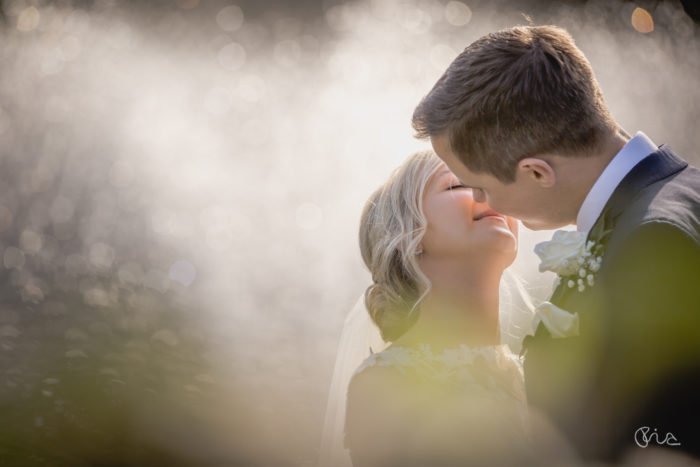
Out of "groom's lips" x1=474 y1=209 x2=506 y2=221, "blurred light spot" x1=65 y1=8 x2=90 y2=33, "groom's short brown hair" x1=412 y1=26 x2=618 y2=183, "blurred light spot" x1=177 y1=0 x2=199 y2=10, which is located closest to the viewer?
"groom's short brown hair" x1=412 y1=26 x2=618 y2=183

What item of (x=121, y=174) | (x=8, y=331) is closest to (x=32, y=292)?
(x=8, y=331)

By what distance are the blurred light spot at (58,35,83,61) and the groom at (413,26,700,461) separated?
8.38 m

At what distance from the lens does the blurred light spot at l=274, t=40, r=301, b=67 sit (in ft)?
27.0

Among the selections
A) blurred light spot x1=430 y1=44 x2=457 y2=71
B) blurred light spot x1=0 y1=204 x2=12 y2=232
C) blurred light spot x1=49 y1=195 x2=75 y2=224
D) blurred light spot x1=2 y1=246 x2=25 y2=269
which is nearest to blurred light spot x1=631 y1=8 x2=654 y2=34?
blurred light spot x1=430 y1=44 x2=457 y2=71

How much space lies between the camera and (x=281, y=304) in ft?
24.6

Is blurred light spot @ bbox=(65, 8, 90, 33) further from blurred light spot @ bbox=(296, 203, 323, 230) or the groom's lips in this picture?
the groom's lips

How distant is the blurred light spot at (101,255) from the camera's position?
24.3 ft

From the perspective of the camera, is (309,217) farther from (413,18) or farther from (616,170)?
(616,170)

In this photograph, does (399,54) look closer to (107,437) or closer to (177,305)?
(177,305)

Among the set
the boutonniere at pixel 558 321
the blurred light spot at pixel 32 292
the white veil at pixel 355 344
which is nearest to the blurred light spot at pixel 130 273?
the blurred light spot at pixel 32 292

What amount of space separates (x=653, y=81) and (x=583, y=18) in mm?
1206

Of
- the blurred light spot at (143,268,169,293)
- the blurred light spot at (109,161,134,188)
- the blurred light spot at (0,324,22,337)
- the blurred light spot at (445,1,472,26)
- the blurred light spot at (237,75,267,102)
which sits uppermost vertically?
the blurred light spot at (445,1,472,26)

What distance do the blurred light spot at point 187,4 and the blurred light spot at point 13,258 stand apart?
4181 mm

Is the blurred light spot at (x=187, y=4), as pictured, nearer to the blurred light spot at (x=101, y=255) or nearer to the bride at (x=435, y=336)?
the blurred light spot at (x=101, y=255)
